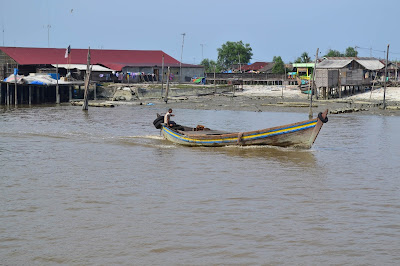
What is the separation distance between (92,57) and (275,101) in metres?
24.0

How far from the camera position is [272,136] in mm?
19734

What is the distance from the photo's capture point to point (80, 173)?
659 inches

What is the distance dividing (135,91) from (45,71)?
372 inches

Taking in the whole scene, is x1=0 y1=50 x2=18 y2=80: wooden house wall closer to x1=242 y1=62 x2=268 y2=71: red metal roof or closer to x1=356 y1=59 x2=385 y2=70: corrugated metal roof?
x1=356 y1=59 x2=385 y2=70: corrugated metal roof

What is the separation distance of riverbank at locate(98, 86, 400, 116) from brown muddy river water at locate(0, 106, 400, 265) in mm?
16429

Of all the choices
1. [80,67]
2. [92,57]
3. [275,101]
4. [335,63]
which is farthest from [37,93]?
[335,63]

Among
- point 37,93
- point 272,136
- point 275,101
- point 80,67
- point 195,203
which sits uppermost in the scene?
point 80,67

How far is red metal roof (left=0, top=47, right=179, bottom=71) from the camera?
54.6 m

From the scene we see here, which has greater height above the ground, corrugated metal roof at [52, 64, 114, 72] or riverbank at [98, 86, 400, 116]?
corrugated metal roof at [52, 64, 114, 72]

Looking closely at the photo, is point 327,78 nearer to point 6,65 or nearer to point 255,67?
point 255,67

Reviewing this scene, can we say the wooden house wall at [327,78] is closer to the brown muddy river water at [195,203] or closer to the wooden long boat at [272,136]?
the brown muddy river water at [195,203]

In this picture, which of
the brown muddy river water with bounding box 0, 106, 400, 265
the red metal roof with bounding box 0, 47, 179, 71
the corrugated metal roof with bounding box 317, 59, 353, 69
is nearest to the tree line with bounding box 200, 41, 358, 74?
the red metal roof with bounding box 0, 47, 179, 71

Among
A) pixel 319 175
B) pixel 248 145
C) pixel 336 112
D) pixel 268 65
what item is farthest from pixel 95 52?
pixel 319 175

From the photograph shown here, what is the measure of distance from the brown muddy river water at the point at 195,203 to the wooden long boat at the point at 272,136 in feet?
1.22
